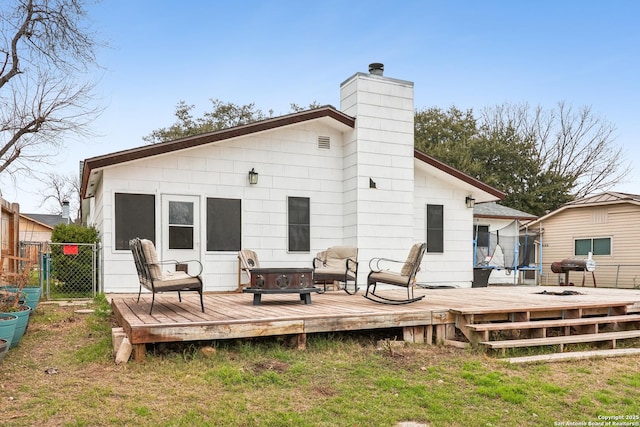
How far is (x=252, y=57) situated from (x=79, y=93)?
549 cm

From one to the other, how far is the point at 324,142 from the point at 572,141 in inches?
964

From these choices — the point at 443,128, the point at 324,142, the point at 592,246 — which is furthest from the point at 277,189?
the point at 443,128

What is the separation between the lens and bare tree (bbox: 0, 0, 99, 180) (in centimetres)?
1492

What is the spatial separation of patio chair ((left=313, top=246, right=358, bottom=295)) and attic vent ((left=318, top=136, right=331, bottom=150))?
227 centimetres

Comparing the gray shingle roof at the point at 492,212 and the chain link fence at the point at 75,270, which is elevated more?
the gray shingle roof at the point at 492,212

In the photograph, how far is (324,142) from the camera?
10.4 metres

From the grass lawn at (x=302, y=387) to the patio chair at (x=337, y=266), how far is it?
2589 millimetres

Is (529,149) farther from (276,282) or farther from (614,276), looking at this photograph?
(276,282)

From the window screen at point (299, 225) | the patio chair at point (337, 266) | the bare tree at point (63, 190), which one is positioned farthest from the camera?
the bare tree at point (63, 190)

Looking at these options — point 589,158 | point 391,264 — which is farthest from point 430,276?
point 589,158

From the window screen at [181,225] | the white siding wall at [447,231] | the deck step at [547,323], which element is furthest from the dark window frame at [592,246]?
the window screen at [181,225]

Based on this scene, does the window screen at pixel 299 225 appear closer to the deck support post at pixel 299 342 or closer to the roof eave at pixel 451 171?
the roof eave at pixel 451 171

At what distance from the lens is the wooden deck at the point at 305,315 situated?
4.77 m

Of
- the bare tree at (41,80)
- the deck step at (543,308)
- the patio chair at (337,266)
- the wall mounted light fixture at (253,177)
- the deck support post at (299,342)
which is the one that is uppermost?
the bare tree at (41,80)
